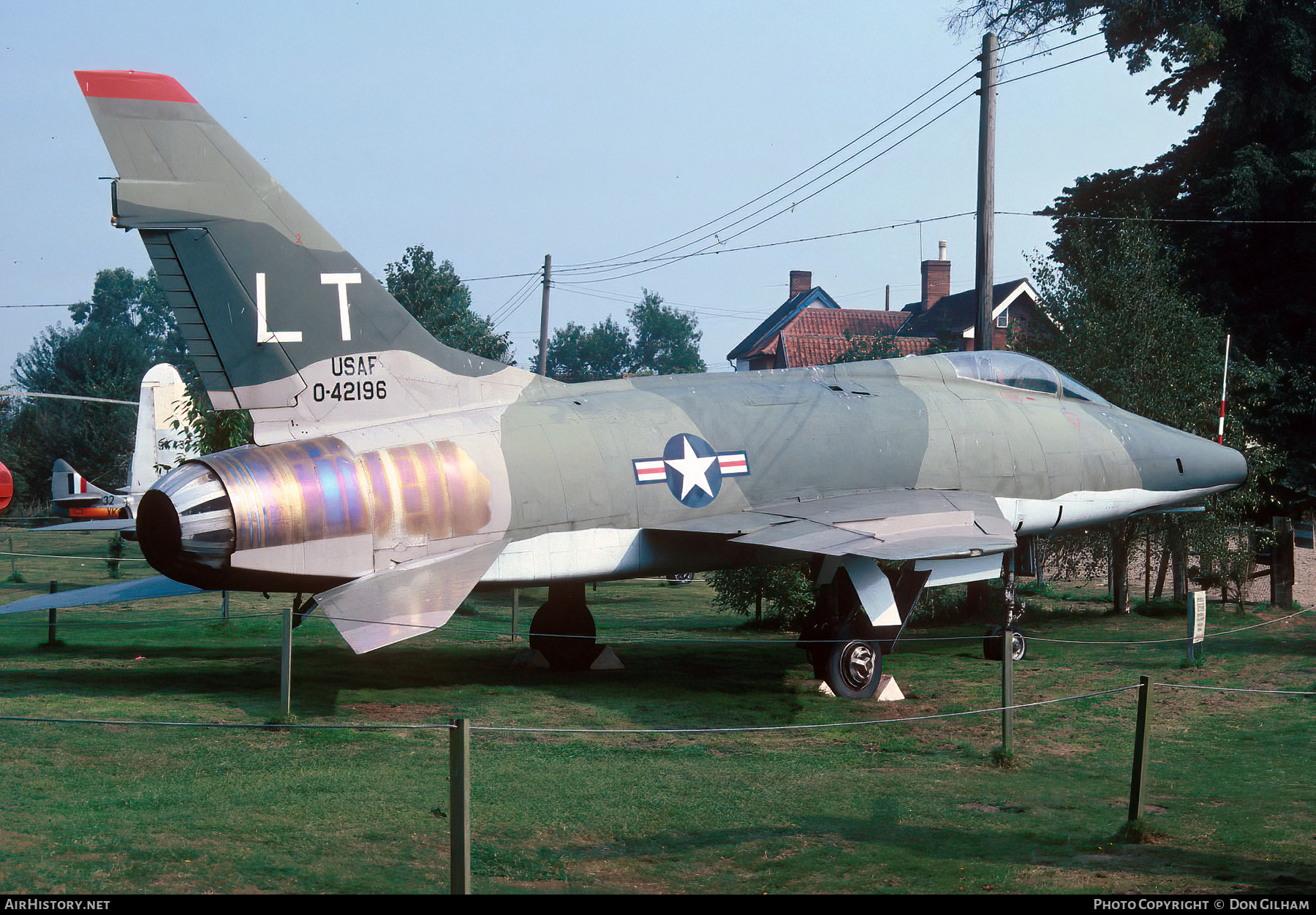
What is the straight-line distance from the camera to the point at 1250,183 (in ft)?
71.3

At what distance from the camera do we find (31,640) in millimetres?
15258

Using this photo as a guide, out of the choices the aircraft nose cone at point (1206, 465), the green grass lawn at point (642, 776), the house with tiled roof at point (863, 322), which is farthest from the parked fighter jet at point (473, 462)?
the house with tiled roof at point (863, 322)

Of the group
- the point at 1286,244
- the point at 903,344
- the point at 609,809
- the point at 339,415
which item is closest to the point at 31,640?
the point at 339,415

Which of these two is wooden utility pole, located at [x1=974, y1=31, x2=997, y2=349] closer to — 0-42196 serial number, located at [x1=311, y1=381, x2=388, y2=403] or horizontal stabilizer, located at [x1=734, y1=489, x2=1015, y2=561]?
horizontal stabilizer, located at [x1=734, y1=489, x2=1015, y2=561]

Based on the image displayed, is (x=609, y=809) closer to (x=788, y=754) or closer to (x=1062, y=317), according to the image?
(x=788, y=754)

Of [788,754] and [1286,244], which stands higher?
[1286,244]

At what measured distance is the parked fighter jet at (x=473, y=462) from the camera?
10.6m

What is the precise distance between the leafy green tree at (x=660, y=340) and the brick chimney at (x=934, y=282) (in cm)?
7293

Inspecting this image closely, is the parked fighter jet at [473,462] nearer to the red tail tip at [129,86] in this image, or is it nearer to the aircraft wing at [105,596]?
the red tail tip at [129,86]

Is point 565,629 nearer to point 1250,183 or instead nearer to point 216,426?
point 216,426

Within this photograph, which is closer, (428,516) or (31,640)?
(428,516)

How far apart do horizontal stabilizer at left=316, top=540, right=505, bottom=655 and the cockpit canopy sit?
298 inches

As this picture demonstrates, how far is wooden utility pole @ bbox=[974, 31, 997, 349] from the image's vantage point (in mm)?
18094

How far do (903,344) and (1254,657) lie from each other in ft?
109
